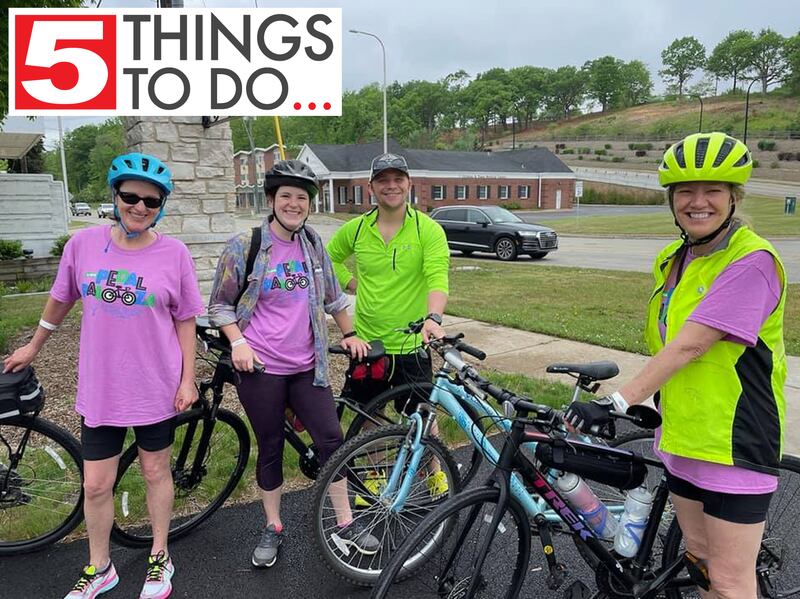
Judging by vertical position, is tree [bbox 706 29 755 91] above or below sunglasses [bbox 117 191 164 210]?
above

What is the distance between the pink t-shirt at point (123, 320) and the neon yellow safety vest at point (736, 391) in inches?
80.7

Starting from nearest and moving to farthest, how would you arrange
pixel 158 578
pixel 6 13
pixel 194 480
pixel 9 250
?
pixel 158 578
pixel 194 480
pixel 6 13
pixel 9 250

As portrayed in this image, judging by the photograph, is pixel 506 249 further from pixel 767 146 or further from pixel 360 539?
pixel 767 146

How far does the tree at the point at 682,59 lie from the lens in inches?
5792

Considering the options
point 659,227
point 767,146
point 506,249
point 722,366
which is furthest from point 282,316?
point 767,146

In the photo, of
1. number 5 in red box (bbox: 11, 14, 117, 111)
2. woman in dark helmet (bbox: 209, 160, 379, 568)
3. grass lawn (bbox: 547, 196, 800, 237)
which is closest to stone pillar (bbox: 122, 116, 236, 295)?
number 5 in red box (bbox: 11, 14, 117, 111)

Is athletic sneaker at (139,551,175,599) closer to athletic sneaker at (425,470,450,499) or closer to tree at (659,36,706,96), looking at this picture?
athletic sneaker at (425,470,450,499)

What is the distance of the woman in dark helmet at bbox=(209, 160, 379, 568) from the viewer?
2787 millimetres

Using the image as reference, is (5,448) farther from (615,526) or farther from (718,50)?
(718,50)

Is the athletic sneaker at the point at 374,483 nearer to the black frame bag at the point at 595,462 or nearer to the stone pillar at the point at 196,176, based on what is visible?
the black frame bag at the point at 595,462

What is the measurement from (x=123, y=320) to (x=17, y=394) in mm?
844

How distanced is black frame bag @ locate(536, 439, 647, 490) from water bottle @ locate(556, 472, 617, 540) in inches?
2.2

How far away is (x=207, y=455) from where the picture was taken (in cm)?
331

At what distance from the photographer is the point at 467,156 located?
57938 mm
